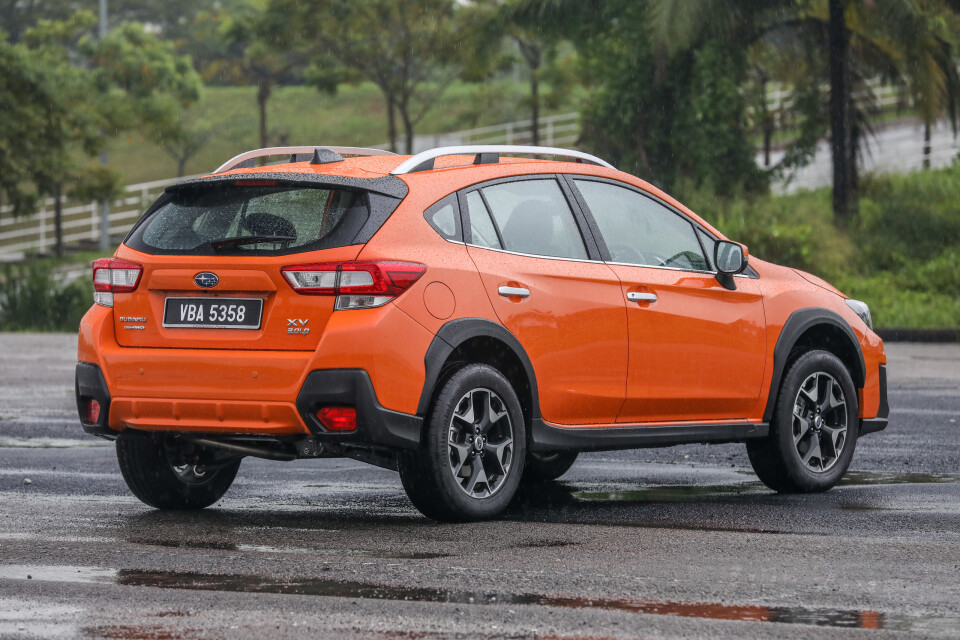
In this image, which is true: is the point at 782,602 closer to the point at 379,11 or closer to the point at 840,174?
the point at 840,174

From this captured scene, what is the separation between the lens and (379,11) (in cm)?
4000

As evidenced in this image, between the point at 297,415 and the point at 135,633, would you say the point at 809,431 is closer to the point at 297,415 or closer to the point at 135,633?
the point at 297,415

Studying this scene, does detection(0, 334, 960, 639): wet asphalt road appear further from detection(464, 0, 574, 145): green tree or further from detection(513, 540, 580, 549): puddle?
detection(464, 0, 574, 145): green tree

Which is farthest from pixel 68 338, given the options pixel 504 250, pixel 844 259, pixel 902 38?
pixel 504 250

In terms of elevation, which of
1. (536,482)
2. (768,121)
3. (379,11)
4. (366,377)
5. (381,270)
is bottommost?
(536,482)

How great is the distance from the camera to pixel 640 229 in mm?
7848

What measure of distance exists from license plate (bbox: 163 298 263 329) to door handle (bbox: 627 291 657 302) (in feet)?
6.04

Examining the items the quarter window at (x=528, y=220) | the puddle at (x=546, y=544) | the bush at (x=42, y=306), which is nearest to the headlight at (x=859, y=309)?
the quarter window at (x=528, y=220)

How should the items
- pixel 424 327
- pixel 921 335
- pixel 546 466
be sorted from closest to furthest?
pixel 424 327, pixel 546 466, pixel 921 335

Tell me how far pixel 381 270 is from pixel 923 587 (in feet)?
8.08

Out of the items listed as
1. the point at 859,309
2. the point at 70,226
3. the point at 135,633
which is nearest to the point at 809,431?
the point at 859,309

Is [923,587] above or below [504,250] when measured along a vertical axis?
below

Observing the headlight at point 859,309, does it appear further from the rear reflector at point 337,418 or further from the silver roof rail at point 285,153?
the rear reflector at point 337,418

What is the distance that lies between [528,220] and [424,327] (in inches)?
40.1
